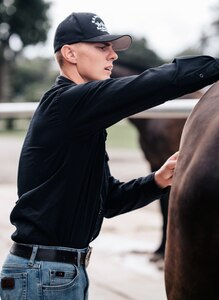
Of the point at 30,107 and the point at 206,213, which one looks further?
the point at 30,107

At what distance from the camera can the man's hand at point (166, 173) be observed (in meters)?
2.24

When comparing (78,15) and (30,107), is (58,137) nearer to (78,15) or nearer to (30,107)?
(78,15)

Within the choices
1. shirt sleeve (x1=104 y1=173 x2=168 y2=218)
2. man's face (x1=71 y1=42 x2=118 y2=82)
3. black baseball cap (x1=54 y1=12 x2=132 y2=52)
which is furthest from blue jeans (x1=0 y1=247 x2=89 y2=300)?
black baseball cap (x1=54 y1=12 x2=132 y2=52)

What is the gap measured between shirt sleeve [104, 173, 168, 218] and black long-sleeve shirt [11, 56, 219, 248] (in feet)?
0.64

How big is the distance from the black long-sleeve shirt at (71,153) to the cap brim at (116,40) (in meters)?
0.17

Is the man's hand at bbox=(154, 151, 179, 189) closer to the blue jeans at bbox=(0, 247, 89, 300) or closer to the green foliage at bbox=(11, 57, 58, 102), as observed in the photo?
the blue jeans at bbox=(0, 247, 89, 300)

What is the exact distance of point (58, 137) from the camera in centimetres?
197

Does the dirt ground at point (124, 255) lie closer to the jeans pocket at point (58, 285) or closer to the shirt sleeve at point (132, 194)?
the shirt sleeve at point (132, 194)

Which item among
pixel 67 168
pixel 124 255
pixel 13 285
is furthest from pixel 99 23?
pixel 124 255

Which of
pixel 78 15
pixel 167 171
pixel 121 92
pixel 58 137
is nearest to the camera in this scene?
pixel 121 92

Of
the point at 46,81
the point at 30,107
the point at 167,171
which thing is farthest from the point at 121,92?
the point at 46,81

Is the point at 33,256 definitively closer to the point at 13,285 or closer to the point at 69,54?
the point at 13,285

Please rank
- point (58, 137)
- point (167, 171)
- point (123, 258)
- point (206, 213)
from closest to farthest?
point (206, 213)
point (58, 137)
point (167, 171)
point (123, 258)

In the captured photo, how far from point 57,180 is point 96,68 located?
39cm
